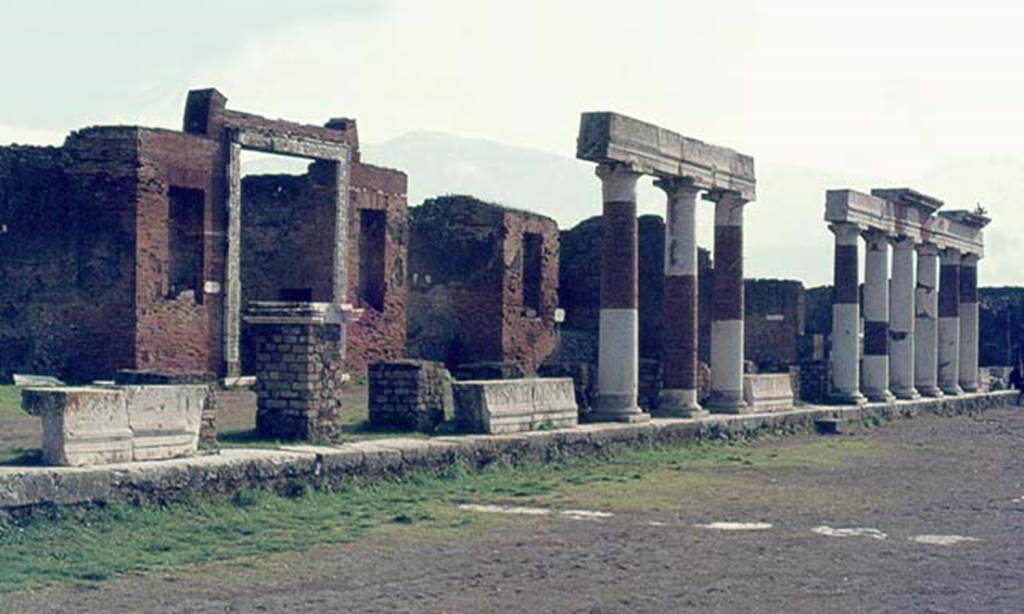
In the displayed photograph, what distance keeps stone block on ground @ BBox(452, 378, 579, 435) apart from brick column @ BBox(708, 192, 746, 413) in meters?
4.99

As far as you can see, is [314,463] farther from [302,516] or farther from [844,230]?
[844,230]

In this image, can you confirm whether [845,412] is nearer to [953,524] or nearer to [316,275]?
[316,275]


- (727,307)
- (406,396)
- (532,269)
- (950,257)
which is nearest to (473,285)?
(532,269)

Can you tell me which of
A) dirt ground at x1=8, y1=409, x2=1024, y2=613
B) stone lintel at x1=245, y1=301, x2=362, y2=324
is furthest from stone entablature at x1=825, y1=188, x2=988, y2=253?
stone lintel at x1=245, y1=301, x2=362, y2=324

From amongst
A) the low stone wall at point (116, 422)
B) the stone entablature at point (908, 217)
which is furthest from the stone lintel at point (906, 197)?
the low stone wall at point (116, 422)

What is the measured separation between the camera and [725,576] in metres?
9.18

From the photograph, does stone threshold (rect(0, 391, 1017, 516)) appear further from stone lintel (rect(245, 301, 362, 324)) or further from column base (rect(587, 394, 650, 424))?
stone lintel (rect(245, 301, 362, 324))

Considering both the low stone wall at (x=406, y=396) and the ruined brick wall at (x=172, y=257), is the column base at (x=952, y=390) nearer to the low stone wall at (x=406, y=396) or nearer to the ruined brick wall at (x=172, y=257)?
the ruined brick wall at (x=172, y=257)

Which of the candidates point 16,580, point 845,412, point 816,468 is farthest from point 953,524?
point 845,412

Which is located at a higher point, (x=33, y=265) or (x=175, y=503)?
(x=33, y=265)

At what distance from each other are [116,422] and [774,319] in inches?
1116

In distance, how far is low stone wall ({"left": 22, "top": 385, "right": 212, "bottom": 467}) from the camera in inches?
408

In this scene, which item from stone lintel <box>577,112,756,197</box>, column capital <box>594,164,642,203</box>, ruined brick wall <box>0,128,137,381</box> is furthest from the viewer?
ruined brick wall <box>0,128,137,381</box>

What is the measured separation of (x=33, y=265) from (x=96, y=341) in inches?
72.5
